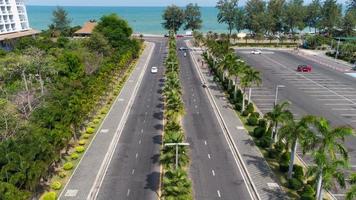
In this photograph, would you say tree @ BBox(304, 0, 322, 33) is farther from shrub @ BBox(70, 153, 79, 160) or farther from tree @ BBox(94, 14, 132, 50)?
shrub @ BBox(70, 153, 79, 160)

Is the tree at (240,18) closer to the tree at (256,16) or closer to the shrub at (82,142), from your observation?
the tree at (256,16)

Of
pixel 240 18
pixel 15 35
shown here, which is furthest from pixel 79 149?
pixel 240 18

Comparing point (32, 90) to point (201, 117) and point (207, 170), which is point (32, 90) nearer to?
point (201, 117)

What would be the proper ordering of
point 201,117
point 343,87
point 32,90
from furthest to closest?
1. point 343,87
2. point 32,90
3. point 201,117

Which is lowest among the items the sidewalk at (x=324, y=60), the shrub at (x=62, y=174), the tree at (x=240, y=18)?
the shrub at (x=62, y=174)

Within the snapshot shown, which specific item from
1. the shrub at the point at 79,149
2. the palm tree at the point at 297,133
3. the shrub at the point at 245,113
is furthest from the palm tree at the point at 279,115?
the shrub at the point at 79,149

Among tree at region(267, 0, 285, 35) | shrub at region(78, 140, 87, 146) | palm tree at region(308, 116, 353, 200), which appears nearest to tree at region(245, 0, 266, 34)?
tree at region(267, 0, 285, 35)

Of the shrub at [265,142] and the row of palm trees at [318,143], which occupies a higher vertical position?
the row of palm trees at [318,143]

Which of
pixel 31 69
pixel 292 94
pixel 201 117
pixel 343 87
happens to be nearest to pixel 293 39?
pixel 343 87
